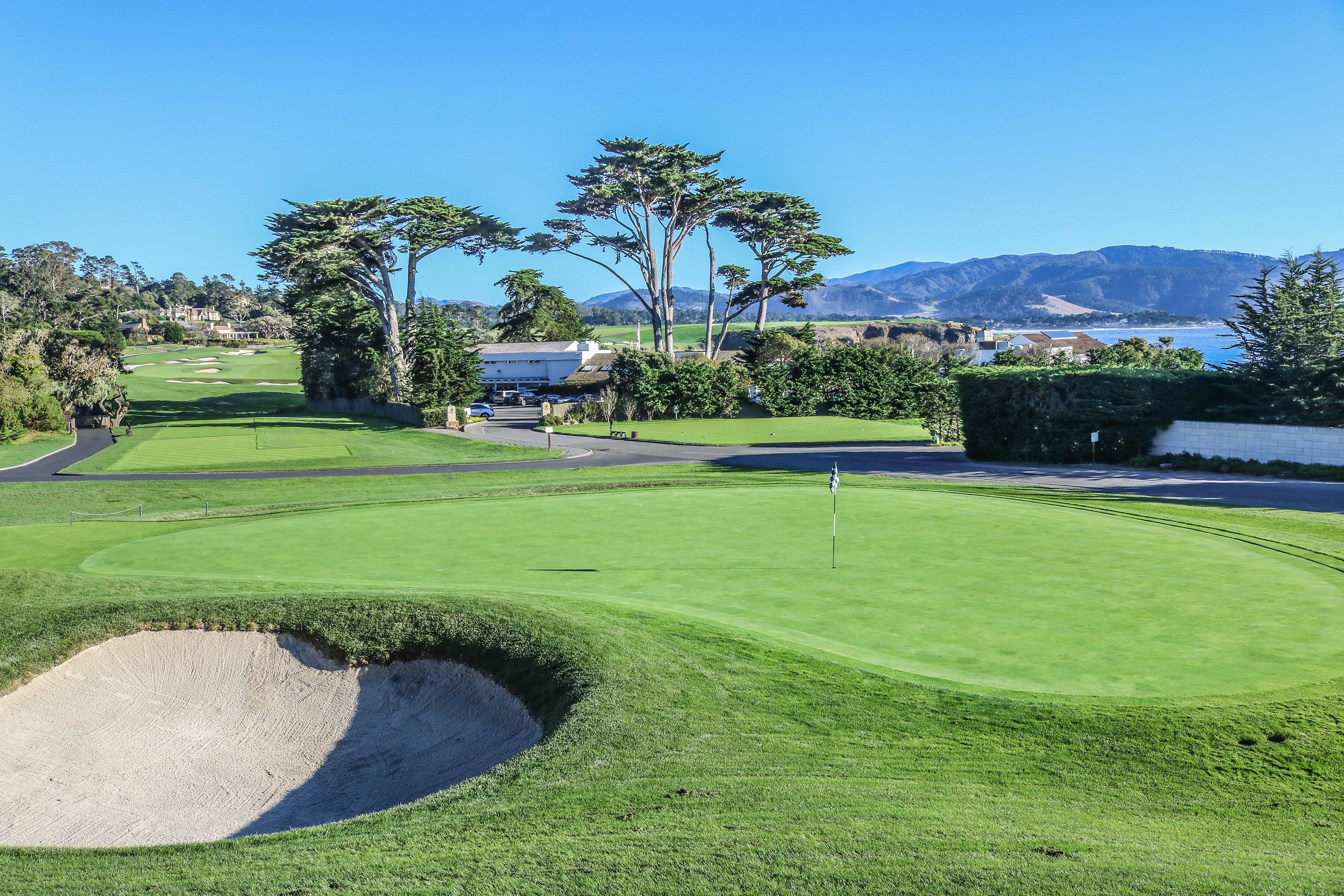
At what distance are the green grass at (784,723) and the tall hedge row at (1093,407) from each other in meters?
16.9

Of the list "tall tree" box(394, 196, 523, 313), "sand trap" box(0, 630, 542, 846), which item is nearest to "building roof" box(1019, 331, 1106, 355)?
"tall tree" box(394, 196, 523, 313)

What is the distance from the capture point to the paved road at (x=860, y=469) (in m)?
25.2

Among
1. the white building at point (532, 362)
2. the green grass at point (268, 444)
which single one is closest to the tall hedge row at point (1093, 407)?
the green grass at point (268, 444)

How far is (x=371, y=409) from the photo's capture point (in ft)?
224

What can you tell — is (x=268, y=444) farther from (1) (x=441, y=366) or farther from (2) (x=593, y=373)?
(2) (x=593, y=373)

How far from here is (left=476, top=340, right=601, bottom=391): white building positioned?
87438 mm

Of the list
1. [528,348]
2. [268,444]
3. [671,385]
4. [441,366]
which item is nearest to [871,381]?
[671,385]

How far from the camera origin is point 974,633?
9734 mm

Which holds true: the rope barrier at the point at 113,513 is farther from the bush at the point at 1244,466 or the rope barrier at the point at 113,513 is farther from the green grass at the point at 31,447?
the bush at the point at 1244,466

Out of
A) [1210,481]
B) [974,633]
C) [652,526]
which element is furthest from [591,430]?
[974,633]

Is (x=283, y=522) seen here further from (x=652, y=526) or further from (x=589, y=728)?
(x=589, y=728)

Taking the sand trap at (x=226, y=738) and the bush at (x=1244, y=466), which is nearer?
the sand trap at (x=226, y=738)

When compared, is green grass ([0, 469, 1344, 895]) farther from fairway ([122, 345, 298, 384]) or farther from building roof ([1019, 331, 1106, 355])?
building roof ([1019, 331, 1106, 355])

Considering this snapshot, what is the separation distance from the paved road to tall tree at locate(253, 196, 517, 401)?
13.6 m
